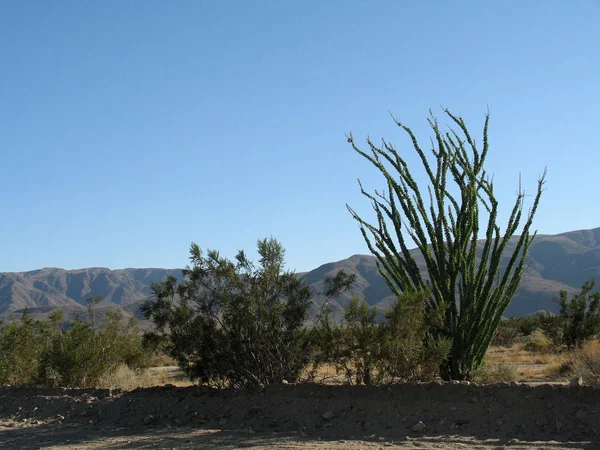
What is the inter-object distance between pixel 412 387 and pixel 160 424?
4.94 metres

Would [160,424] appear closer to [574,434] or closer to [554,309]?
[574,434]

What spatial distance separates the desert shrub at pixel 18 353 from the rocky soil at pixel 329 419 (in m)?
5.48

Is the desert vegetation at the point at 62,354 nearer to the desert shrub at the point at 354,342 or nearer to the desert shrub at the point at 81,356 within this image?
the desert shrub at the point at 81,356

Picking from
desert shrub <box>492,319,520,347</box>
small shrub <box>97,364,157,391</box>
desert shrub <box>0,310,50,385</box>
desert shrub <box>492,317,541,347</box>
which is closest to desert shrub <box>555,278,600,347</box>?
desert shrub <box>492,317,541,347</box>

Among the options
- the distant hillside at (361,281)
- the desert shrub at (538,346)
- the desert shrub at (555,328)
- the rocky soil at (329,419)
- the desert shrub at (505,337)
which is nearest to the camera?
the rocky soil at (329,419)

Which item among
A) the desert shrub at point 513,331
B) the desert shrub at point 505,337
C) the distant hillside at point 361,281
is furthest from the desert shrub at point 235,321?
the distant hillside at point 361,281

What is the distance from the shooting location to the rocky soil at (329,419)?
970 centimetres

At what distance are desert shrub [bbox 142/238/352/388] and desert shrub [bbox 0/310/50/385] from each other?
762 cm

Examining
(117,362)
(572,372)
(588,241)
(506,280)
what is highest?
(588,241)

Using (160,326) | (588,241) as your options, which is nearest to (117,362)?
(160,326)

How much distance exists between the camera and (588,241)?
157m

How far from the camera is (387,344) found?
1180 cm

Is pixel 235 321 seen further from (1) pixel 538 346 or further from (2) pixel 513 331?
(2) pixel 513 331

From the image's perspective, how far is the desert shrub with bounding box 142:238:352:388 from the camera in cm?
1297
